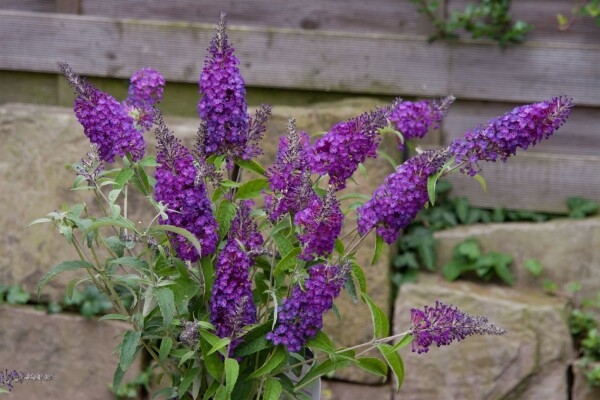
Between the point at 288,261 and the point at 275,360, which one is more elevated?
the point at 288,261

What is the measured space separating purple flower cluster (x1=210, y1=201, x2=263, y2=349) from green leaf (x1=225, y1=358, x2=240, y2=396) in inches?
1.5

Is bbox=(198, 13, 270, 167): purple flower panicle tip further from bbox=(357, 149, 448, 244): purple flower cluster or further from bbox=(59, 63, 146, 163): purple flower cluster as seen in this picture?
bbox=(357, 149, 448, 244): purple flower cluster

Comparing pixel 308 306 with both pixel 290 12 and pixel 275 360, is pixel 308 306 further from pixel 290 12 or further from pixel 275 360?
pixel 290 12

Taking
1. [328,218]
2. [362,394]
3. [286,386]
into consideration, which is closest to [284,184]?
[328,218]

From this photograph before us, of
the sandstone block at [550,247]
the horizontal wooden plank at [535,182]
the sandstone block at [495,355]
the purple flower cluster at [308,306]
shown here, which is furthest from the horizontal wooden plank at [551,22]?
the purple flower cluster at [308,306]

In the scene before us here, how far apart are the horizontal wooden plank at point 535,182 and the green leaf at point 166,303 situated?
70.4 inches

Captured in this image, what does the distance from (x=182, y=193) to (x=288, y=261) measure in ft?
0.69

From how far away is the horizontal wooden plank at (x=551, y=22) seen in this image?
9.24ft

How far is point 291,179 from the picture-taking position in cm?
124

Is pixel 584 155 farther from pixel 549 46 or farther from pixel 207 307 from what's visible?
pixel 207 307

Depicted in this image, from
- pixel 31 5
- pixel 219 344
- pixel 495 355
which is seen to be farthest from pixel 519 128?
pixel 31 5

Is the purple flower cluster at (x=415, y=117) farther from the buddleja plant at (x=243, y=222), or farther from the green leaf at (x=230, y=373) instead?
→ the green leaf at (x=230, y=373)

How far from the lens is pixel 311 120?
8.52 feet

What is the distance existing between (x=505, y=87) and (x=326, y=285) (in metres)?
1.83
